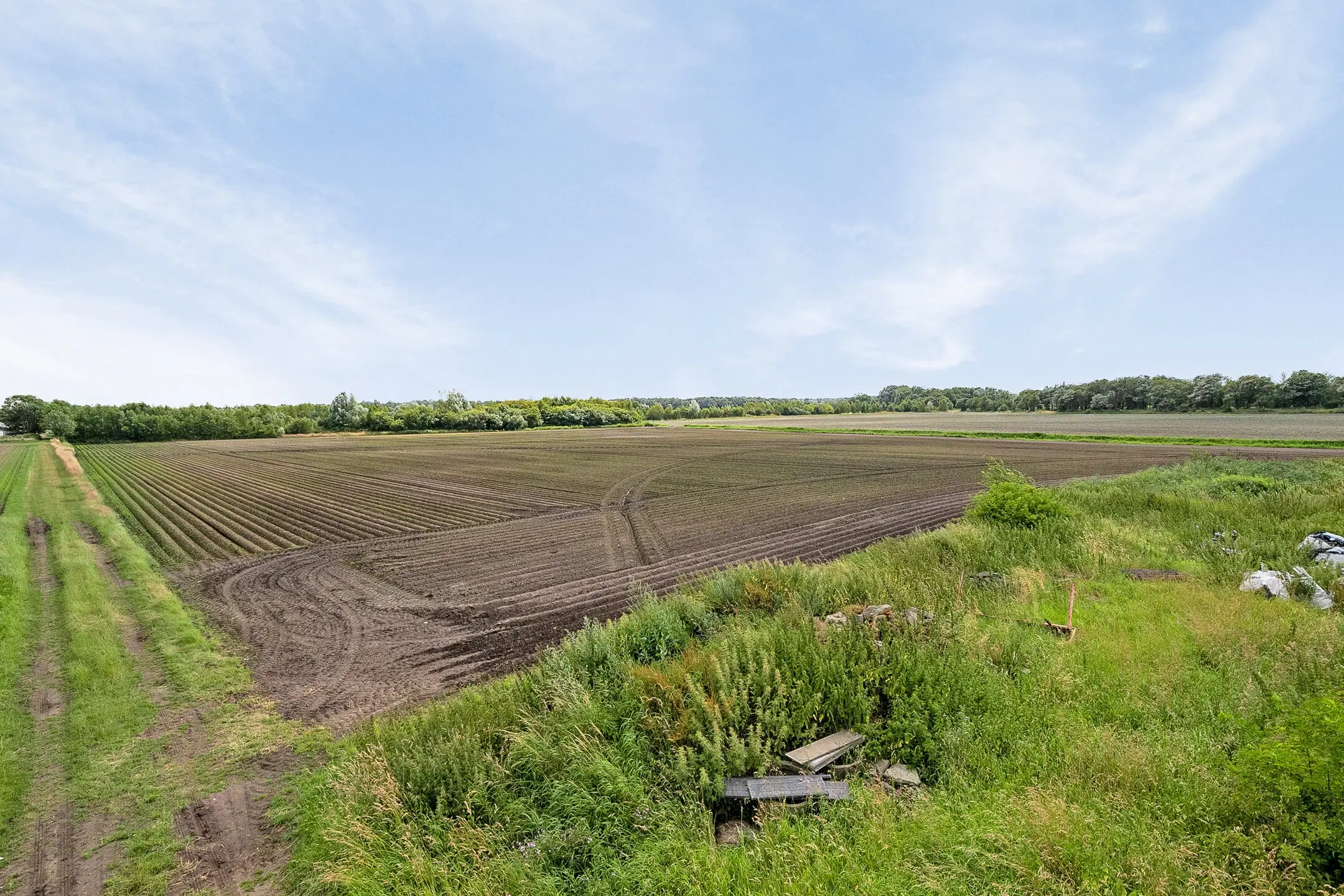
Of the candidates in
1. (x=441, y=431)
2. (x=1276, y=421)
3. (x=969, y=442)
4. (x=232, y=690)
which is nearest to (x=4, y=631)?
(x=232, y=690)

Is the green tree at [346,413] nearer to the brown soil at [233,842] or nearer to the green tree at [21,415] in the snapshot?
the green tree at [21,415]

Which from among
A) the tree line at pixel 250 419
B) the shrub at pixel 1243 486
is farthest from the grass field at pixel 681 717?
the tree line at pixel 250 419

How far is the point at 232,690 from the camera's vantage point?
9.13 metres

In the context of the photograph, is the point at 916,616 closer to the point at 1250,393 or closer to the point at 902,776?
the point at 902,776

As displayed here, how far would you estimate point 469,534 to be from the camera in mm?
21344

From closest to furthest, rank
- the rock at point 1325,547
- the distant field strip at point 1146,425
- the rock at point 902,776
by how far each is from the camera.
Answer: the rock at point 902,776 < the rock at point 1325,547 < the distant field strip at point 1146,425

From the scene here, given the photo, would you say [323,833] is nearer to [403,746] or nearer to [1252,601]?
[403,746]

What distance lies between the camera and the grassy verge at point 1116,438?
44.7 metres

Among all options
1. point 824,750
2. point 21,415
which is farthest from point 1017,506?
point 21,415

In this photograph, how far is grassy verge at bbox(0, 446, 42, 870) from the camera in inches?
244

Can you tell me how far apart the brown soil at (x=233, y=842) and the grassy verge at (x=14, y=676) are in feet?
5.09

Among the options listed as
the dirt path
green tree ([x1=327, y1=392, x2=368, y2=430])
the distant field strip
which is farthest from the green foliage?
green tree ([x1=327, y1=392, x2=368, y2=430])

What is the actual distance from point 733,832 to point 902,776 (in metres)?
1.63

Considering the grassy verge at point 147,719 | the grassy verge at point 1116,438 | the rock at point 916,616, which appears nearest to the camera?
the grassy verge at point 147,719
